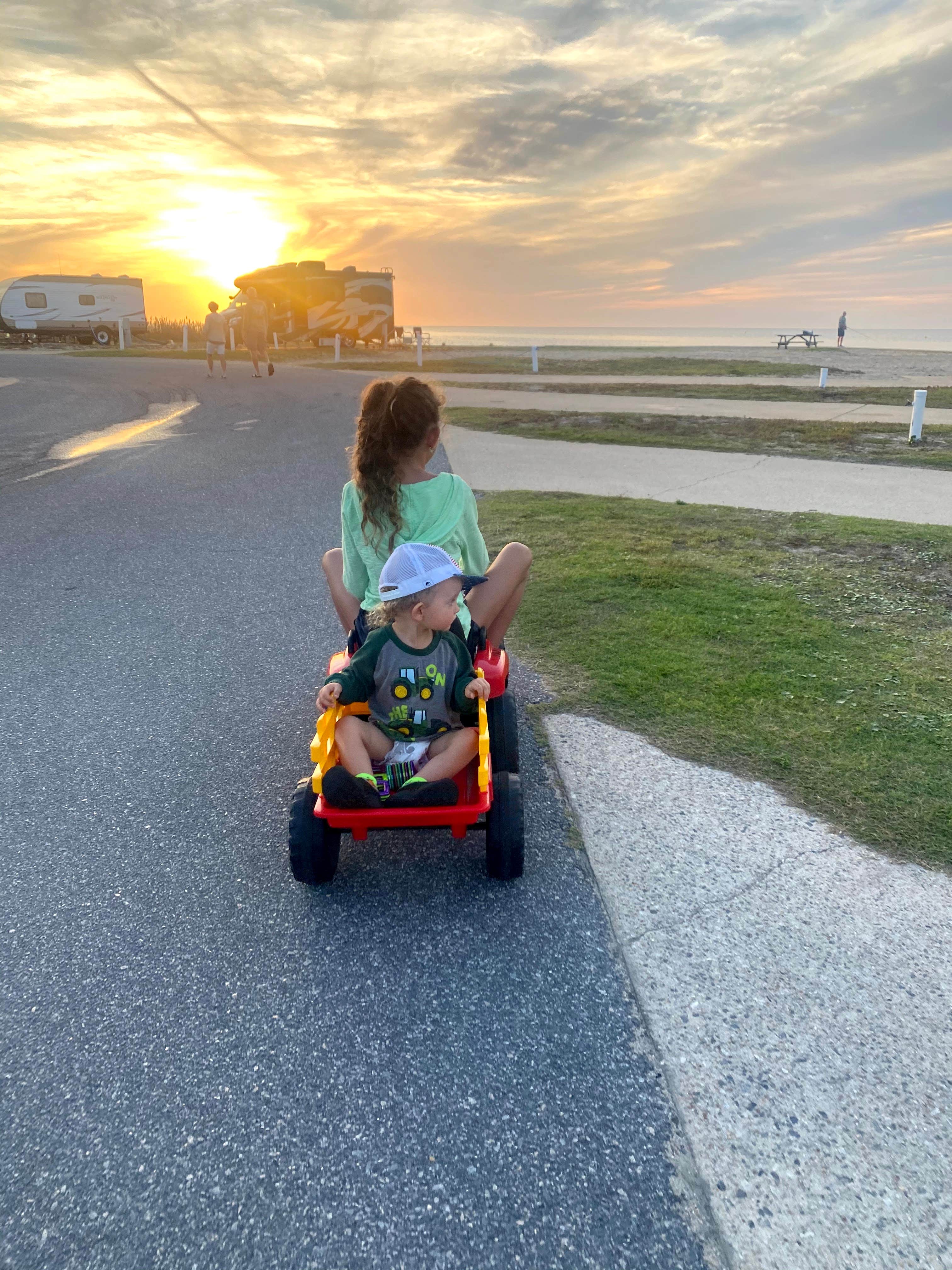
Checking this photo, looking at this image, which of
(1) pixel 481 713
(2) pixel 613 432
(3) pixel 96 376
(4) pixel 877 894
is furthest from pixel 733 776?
(3) pixel 96 376

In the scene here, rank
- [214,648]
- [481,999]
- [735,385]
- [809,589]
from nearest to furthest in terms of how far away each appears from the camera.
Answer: [481,999] < [214,648] < [809,589] < [735,385]

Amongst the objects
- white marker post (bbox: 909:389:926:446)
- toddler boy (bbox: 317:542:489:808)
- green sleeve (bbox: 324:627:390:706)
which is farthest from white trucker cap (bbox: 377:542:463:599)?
white marker post (bbox: 909:389:926:446)

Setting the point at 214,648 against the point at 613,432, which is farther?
the point at 613,432

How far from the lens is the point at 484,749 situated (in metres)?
3.03

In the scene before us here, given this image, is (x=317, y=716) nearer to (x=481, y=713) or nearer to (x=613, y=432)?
(x=481, y=713)

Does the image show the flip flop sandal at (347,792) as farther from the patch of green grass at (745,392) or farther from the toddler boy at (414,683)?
the patch of green grass at (745,392)

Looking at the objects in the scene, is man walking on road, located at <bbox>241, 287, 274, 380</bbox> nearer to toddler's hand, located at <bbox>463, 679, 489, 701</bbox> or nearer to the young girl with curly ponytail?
the young girl with curly ponytail

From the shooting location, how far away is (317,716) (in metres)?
4.53

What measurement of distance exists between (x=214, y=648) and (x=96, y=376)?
22.9 metres

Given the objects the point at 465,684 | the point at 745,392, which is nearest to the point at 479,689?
the point at 465,684

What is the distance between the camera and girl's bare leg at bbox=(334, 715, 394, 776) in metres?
3.19

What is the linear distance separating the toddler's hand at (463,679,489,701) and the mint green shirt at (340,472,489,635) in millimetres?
467

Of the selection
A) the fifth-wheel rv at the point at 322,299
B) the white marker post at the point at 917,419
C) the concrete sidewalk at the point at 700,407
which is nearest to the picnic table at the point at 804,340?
the fifth-wheel rv at the point at 322,299

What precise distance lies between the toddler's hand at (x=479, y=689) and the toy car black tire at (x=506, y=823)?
10.8 inches
